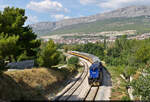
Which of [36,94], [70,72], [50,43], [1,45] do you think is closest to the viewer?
[36,94]

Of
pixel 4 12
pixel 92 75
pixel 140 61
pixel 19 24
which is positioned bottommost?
pixel 140 61

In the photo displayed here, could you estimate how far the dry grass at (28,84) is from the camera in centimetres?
1839

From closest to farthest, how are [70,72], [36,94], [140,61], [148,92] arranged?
[36,94], [148,92], [70,72], [140,61]

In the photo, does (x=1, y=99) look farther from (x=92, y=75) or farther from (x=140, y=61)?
(x=140, y=61)

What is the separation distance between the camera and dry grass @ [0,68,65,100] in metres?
18.4

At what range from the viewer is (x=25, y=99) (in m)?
17.5

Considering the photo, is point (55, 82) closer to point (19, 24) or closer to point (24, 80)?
point (24, 80)

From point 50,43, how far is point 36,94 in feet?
48.5

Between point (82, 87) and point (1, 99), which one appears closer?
point (1, 99)

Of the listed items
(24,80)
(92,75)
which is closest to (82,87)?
(92,75)

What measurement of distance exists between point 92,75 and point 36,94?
11.7 m

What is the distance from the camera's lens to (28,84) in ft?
77.8

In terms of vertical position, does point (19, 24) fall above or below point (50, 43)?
above

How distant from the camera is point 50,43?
33.2 meters
